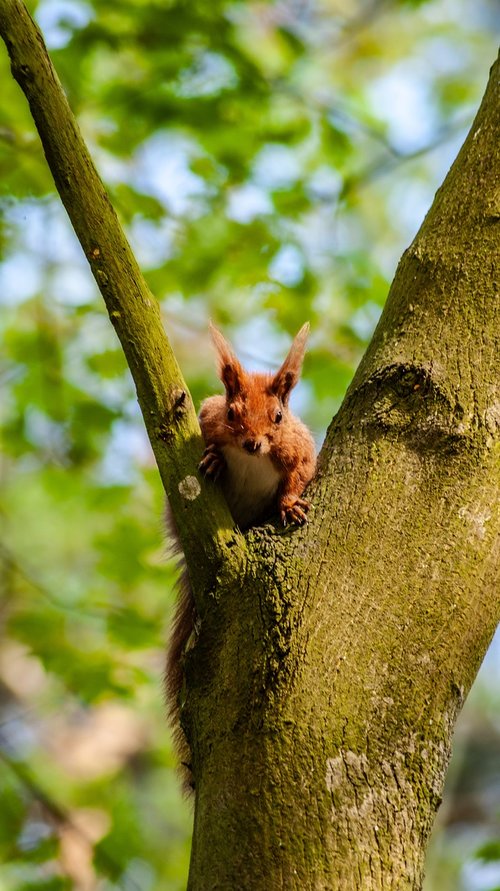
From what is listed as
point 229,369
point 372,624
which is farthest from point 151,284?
point 372,624

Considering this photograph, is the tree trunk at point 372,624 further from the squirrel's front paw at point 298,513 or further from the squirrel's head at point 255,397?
the squirrel's head at point 255,397

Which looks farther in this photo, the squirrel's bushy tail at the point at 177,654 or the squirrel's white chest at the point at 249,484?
the squirrel's white chest at the point at 249,484

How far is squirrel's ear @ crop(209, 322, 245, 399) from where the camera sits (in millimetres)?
3461

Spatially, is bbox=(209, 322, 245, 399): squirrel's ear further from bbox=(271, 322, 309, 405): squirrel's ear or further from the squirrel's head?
bbox=(271, 322, 309, 405): squirrel's ear

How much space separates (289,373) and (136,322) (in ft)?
4.67

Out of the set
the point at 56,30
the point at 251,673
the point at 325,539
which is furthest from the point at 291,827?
the point at 56,30

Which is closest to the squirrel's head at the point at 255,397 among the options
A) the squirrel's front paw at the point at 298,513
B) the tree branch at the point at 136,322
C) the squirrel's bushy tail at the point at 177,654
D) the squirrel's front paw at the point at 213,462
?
the squirrel's front paw at the point at 213,462

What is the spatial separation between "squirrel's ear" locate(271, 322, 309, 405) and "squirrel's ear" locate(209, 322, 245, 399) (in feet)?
0.44

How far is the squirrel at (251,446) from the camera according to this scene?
326cm

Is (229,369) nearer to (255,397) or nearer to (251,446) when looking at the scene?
(255,397)

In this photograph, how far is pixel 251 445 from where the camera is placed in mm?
3312

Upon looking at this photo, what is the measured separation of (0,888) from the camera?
570cm

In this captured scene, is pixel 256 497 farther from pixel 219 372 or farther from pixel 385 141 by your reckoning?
pixel 385 141

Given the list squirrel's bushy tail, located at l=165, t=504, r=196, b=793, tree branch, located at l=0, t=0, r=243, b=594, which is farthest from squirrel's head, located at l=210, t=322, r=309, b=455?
tree branch, located at l=0, t=0, r=243, b=594
